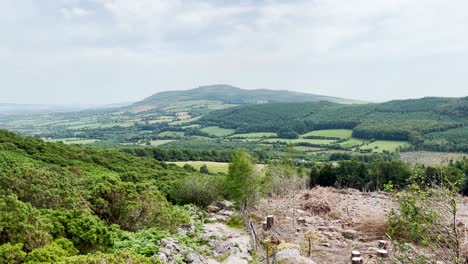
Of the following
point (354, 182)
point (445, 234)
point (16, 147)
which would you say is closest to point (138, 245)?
point (445, 234)

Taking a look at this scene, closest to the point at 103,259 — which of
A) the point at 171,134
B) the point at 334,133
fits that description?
the point at 334,133

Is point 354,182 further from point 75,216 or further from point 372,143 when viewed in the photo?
point 372,143

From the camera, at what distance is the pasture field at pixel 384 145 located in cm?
10579

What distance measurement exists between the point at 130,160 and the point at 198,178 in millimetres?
30847

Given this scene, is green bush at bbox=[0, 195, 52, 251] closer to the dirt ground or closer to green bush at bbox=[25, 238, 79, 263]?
green bush at bbox=[25, 238, 79, 263]

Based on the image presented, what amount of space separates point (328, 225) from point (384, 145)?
310ft

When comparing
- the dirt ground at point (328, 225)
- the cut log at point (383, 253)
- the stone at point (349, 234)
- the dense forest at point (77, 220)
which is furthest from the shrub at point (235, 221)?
the cut log at point (383, 253)

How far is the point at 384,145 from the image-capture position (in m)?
111

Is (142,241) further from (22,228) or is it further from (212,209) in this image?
(212,209)

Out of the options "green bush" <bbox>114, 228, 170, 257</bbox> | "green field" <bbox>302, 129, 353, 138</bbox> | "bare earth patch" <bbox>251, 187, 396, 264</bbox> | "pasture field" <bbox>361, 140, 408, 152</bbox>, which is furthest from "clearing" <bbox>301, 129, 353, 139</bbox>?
"green bush" <bbox>114, 228, 170, 257</bbox>

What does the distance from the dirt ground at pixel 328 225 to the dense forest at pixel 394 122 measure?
79.7 metres

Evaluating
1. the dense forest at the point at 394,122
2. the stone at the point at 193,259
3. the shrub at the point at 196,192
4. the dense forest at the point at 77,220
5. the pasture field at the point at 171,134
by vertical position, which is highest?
the dense forest at the point at 77,220

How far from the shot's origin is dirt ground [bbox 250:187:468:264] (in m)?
20.0

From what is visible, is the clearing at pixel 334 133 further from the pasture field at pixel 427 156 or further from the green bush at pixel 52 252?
the green bush at pixel 52 252
